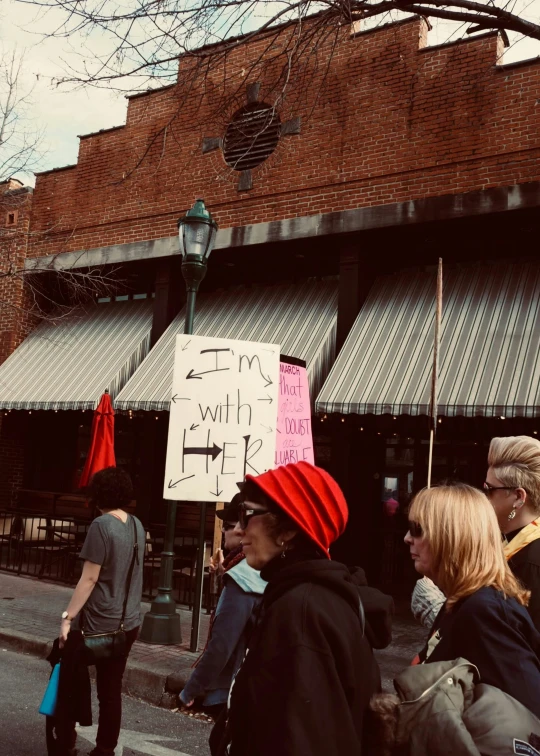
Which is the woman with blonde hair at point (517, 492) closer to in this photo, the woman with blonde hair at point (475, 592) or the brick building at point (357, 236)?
the woman with blonde hair at point (475, 592)

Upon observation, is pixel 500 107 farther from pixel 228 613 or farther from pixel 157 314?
pixel 228 613

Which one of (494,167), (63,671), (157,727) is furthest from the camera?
(494,167)

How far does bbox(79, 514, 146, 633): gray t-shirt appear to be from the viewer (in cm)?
420

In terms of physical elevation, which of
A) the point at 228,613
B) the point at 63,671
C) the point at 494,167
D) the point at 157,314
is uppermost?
the point at 494,167

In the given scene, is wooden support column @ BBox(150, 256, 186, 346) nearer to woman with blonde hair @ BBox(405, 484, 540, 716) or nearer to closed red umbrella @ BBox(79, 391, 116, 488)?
closed red umbrella @ BBox(79, 391, 116, 488)

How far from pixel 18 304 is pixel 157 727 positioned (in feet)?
34.7

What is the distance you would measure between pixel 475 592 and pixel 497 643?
18 cm

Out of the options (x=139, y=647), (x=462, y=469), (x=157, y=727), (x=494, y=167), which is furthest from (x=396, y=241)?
(x=157, y=727)

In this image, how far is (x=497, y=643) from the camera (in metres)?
2.08

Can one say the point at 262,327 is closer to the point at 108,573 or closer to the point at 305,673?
the point at 108,573

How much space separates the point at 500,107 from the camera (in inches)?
370

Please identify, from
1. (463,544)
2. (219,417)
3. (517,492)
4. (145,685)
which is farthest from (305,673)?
(145,685)

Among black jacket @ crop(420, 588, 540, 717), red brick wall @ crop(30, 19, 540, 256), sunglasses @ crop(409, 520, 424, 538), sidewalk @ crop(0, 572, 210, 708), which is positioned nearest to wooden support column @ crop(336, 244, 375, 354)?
red brick wall @ crop(30, 19, 540, 256)

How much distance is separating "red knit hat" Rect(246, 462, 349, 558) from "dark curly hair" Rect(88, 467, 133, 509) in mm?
2445
